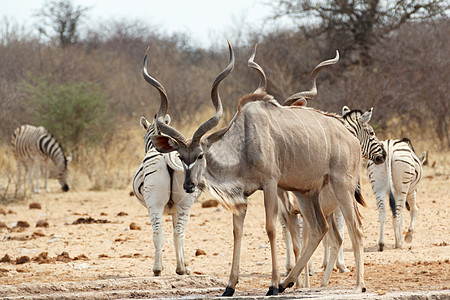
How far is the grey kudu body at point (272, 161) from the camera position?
204 inches

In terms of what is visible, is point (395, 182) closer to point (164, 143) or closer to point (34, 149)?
point (164, 143)

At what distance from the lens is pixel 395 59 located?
59.4 ft

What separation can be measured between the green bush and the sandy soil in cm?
→ 447

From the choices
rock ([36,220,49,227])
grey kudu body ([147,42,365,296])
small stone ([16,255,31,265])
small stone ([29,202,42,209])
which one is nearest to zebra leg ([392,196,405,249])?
grey kudu body ([147,42,365,296])

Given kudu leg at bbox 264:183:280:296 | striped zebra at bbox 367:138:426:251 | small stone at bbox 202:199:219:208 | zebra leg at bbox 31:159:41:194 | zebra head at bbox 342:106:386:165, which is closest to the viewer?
kudu leg at bbox 264:183:280:296

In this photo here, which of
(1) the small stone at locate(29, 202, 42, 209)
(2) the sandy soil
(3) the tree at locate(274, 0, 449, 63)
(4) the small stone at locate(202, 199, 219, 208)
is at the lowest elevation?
(2) the sandy soil

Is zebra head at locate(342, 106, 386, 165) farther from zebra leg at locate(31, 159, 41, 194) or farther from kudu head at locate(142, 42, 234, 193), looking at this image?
zebra leg at locate(31, 159, 41, 194)

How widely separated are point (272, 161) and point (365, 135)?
3.12 metres

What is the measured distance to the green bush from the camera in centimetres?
1691

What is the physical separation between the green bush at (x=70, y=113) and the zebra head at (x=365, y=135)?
992 centimetres

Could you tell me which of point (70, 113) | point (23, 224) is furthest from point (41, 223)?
point (70, 113)

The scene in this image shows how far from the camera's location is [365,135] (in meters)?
8.09

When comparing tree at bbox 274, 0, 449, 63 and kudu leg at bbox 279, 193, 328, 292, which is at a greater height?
tree at bbox 274, 0, 449, 63

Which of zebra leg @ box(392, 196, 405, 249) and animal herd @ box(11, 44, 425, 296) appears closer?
animal herd @ box(11, 44, 425, 296)
